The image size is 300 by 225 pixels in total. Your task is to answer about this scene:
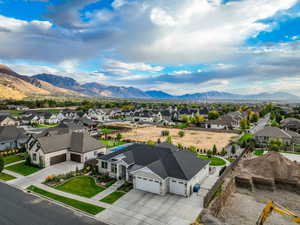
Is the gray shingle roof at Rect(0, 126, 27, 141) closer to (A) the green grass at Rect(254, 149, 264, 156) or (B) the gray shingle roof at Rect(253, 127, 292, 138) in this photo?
(A) the green grass at Rect(254, 149, 264, 156)

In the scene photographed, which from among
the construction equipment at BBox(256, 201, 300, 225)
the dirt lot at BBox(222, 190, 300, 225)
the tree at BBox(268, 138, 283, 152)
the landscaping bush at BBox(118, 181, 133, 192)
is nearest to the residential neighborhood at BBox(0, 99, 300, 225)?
the landscaping bush at BBox(118, 181, 133, 192)

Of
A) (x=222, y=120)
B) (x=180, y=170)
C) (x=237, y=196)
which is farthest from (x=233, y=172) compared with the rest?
(x=222, y=120)

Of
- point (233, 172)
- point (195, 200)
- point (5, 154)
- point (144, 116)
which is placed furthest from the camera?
point (144, 116)

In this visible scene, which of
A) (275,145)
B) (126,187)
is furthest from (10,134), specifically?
(275,145)

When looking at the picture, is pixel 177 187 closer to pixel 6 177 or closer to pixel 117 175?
pixel 117 175

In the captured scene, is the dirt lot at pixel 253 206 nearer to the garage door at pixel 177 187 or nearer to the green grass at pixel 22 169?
the garage door at pixel 177 187

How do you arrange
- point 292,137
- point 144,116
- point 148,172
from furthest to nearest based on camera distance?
1. point 144,116
2. point 292,137
3. point 148,172

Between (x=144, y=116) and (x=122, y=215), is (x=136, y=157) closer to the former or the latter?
(x=122, y=215)
